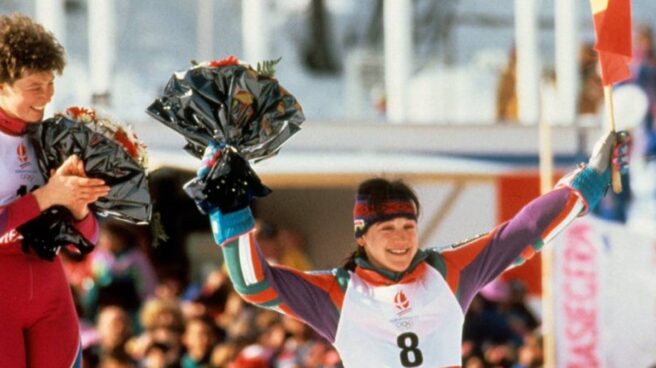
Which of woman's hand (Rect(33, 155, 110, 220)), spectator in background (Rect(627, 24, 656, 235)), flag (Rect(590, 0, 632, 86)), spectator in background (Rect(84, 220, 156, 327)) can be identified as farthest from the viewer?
spectator in background (Rect(84, 220, 156, 327))

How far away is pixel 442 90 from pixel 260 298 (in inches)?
344

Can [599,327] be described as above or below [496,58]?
below

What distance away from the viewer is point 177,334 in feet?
33.4

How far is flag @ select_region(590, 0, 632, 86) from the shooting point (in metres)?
6.45

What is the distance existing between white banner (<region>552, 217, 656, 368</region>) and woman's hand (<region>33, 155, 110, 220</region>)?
4736 millimetres

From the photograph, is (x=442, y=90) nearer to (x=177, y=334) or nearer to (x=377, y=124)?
(x=377, y=124)

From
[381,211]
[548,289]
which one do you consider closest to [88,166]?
[381,211]

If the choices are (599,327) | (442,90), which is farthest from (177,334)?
(442,90)

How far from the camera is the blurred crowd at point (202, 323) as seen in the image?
9.88m

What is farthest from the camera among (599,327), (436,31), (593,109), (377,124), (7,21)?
(436,31)

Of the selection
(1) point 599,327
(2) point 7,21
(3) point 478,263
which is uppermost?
(2) point 7,21

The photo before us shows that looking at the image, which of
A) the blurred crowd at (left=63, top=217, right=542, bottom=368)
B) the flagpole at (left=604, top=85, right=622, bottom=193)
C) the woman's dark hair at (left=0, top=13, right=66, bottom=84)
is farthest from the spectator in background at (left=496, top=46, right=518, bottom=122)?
the woman's dark hair at (left=0, top=13, right=66, bottom=84)

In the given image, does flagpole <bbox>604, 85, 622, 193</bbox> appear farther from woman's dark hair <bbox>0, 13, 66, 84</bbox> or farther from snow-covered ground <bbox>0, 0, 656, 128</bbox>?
snow-covered ground <bbox>0, 0, 656, 128</bbox>

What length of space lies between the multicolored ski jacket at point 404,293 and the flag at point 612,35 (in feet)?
1.33
